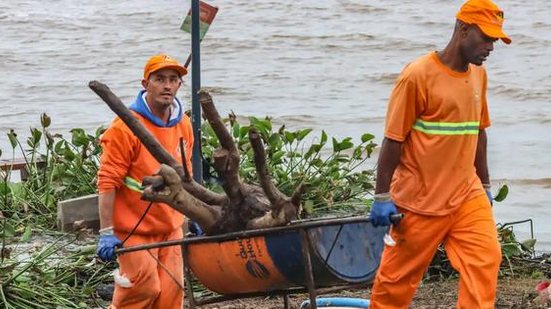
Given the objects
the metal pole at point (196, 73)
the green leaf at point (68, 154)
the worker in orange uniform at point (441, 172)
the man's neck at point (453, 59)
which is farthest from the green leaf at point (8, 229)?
the man's neck at point (453, 59)

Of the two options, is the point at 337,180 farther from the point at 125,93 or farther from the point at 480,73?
the point at 125,93

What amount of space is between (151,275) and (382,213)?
3.62 feet

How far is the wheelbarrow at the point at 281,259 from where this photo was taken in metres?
5.11

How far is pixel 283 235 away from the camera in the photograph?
513 centimetres

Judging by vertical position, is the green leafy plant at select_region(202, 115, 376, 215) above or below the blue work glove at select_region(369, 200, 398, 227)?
below

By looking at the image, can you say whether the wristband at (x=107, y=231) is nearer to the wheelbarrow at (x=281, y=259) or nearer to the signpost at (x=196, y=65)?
the wheelbarrow at (x=281, y=259)

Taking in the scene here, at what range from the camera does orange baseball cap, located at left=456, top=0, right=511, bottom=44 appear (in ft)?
16.9

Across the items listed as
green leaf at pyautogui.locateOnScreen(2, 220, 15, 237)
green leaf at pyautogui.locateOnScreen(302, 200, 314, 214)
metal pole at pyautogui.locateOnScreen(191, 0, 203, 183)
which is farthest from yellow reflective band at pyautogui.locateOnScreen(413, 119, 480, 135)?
green leaf at pyautogui.locateOnScreen(2, 220, 15, 237)

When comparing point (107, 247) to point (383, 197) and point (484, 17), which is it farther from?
point (484, 17)

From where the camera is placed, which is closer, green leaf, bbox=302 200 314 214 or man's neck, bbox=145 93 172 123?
man's neck, bbox=145 93 172 123

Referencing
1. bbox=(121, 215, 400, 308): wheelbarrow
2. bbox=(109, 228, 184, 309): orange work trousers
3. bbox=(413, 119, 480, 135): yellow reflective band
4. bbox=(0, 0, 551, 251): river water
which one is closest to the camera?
bbox=(121, 215, 400, 308): wheelbarrow

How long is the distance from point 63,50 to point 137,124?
14.8m

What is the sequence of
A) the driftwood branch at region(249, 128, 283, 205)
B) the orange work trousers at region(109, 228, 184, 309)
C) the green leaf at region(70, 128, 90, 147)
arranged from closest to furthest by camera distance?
the driftwood branch at region(249, 128, 283, 205) < the orange work trousers at region(109, 228, 184, 309) < the green leaf at region(70, 128, 90, 147)

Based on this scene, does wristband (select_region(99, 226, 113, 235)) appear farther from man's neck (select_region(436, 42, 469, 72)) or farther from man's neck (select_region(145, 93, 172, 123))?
man's neck (select_region(436, 42, 469, 72))
